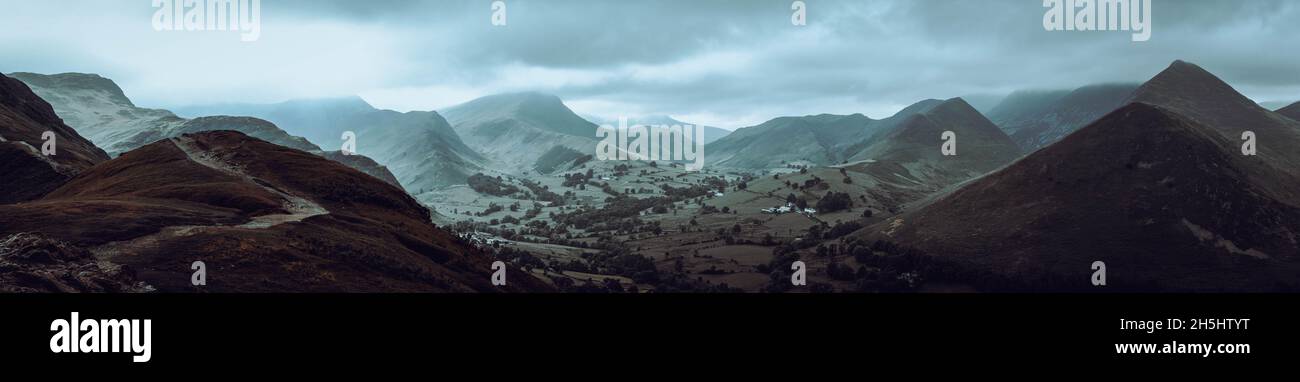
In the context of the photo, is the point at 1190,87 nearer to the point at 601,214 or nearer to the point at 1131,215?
the point at 1131,215

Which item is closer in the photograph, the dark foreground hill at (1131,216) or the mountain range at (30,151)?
the mountain range at (30,151)

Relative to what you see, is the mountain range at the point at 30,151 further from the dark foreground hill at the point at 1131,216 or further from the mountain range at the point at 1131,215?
the dark foreground hill at the point at 1131,216

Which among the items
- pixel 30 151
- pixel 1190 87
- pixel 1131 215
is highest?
pixel 1190 87

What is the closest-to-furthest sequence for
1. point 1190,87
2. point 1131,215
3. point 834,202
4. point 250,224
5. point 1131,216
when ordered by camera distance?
point 250,224 < point 1131,216 < point 1131,215 < point 834,202 < point 1190,87

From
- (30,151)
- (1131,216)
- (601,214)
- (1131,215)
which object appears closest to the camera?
(30,151)

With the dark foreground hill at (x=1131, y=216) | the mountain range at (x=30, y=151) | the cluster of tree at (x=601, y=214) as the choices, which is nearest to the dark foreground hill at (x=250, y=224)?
the mountain range at (x=30, y=151)

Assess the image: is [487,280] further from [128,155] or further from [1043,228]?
[1043,228]

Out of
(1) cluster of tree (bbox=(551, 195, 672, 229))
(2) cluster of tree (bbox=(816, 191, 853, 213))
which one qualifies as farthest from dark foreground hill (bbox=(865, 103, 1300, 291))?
(1) cluster of tree (bbox=(551, 195, 672, 229))

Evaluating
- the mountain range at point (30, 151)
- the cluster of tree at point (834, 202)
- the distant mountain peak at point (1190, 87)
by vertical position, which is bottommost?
the cluster of tree at point (834, 202)

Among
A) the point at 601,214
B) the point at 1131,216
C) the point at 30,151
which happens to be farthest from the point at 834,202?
the point at 30,151

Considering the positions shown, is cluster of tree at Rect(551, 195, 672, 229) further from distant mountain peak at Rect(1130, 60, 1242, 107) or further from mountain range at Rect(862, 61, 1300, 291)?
distant mountain peak at Rect(1130, 60, 1242, 107)

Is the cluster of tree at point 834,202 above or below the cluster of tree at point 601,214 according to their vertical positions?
above
